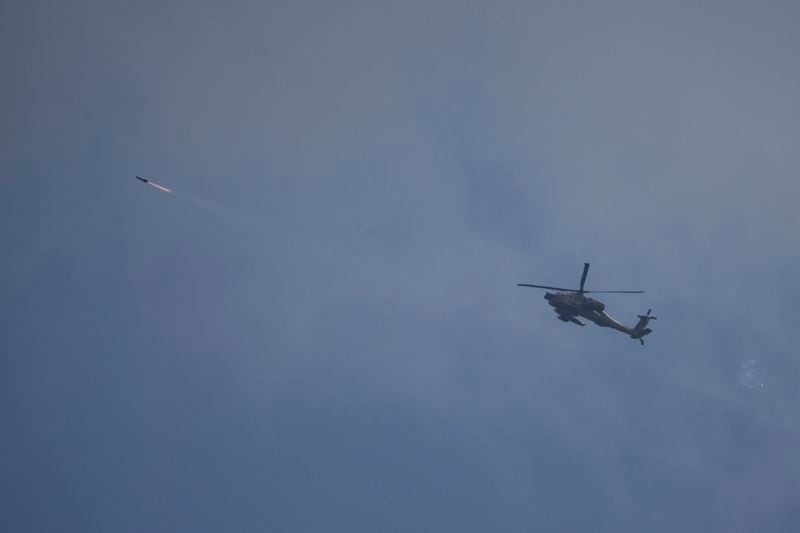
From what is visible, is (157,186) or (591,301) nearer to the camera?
(591,301)

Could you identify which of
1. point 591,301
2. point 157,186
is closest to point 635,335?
point 591,301

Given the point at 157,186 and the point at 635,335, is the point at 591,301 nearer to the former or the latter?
the point at 635,335

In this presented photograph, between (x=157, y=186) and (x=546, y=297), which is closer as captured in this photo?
(x=546, y=297)

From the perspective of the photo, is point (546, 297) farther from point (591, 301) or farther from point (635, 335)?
point (635, 335)

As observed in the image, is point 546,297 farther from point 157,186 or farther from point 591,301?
point 157,186

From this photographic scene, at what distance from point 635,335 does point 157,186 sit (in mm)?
60858

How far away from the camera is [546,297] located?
Result: 284 ft

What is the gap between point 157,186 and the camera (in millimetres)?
93688

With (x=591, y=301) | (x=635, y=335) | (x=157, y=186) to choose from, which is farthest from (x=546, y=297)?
(x=157, y=186)

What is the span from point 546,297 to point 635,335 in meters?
12.0

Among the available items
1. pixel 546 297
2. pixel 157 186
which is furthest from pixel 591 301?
pixel 157 186

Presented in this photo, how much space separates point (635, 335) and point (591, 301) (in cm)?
808

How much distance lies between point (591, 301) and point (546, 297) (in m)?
5.03
